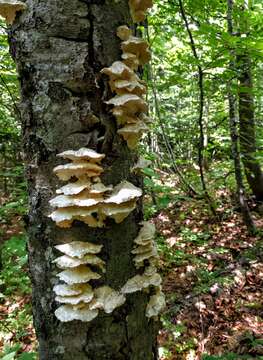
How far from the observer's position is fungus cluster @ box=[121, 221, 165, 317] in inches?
54.7

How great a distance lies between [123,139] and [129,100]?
0.16 metres

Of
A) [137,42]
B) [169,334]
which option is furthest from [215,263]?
[137,42]

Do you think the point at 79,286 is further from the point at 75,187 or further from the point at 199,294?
the point at 199,294

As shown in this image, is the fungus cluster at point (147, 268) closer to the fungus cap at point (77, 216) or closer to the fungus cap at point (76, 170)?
the fungus cap at point (77, 216)

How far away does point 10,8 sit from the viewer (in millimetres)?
1279

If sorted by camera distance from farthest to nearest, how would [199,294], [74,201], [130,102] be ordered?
1. [199,294]
2. [130,102]
3. [74,201]

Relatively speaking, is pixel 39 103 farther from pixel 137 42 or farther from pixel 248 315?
pixel 248 315

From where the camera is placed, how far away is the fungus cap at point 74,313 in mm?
1261

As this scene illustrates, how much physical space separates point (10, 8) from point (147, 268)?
1175 mm

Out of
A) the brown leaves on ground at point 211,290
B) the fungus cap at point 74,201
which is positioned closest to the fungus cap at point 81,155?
the fungus cap at point 74,201

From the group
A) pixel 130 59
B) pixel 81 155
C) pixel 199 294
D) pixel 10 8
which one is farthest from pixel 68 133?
pixel 199 294

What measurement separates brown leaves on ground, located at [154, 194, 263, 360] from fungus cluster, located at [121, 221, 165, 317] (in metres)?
2.23

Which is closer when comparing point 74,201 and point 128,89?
point 74,201

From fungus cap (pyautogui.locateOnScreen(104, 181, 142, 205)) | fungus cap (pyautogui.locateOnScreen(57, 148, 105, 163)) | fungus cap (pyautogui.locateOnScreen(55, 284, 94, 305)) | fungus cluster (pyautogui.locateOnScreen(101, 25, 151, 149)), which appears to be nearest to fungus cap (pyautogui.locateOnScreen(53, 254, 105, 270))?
fungus cap (pyautogui.locateOnScreen(55, 284, 94, 305))
